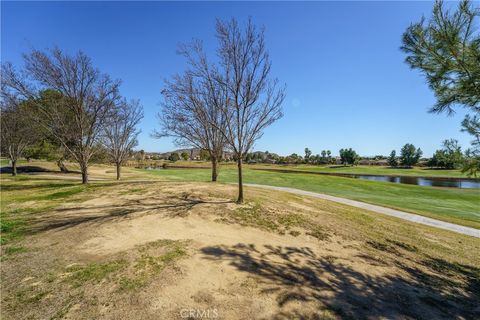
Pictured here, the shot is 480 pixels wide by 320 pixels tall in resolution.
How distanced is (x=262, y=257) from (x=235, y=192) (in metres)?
6.34

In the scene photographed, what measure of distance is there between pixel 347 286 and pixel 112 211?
740 cm

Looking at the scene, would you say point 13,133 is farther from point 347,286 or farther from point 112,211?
point 347,286

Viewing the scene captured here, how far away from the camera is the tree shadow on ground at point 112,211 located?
6.79 metres

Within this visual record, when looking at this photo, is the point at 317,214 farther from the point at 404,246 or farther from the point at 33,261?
the point at 33,261

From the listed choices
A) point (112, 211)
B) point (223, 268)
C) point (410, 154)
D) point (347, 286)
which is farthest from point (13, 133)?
point (410, 154)

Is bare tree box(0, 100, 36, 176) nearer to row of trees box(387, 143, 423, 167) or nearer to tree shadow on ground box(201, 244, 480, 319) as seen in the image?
tree shadow on ground box(201, 244, 480, 319)

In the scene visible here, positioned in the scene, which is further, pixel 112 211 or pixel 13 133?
pixel 13 133

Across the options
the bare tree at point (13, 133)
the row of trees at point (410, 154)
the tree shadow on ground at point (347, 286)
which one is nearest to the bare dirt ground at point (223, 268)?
the tree shadow on ground at point (347, 286)

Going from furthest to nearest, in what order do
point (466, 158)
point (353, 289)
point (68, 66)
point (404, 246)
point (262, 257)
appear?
point (68, 66), point (404, 246), point (466, 158), point (262, 257), point (353, 289)

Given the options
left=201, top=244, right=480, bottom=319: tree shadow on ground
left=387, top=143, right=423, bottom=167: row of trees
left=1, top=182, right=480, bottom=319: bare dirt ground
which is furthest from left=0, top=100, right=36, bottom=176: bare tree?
Answer: left=387, top=143, right=423, bottom=167: row of trees

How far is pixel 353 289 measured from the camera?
442 cm

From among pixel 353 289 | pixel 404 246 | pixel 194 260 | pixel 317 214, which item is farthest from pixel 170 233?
pixel 404 246

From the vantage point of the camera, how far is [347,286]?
14.8 ft

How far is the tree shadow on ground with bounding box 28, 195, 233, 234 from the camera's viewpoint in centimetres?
679
